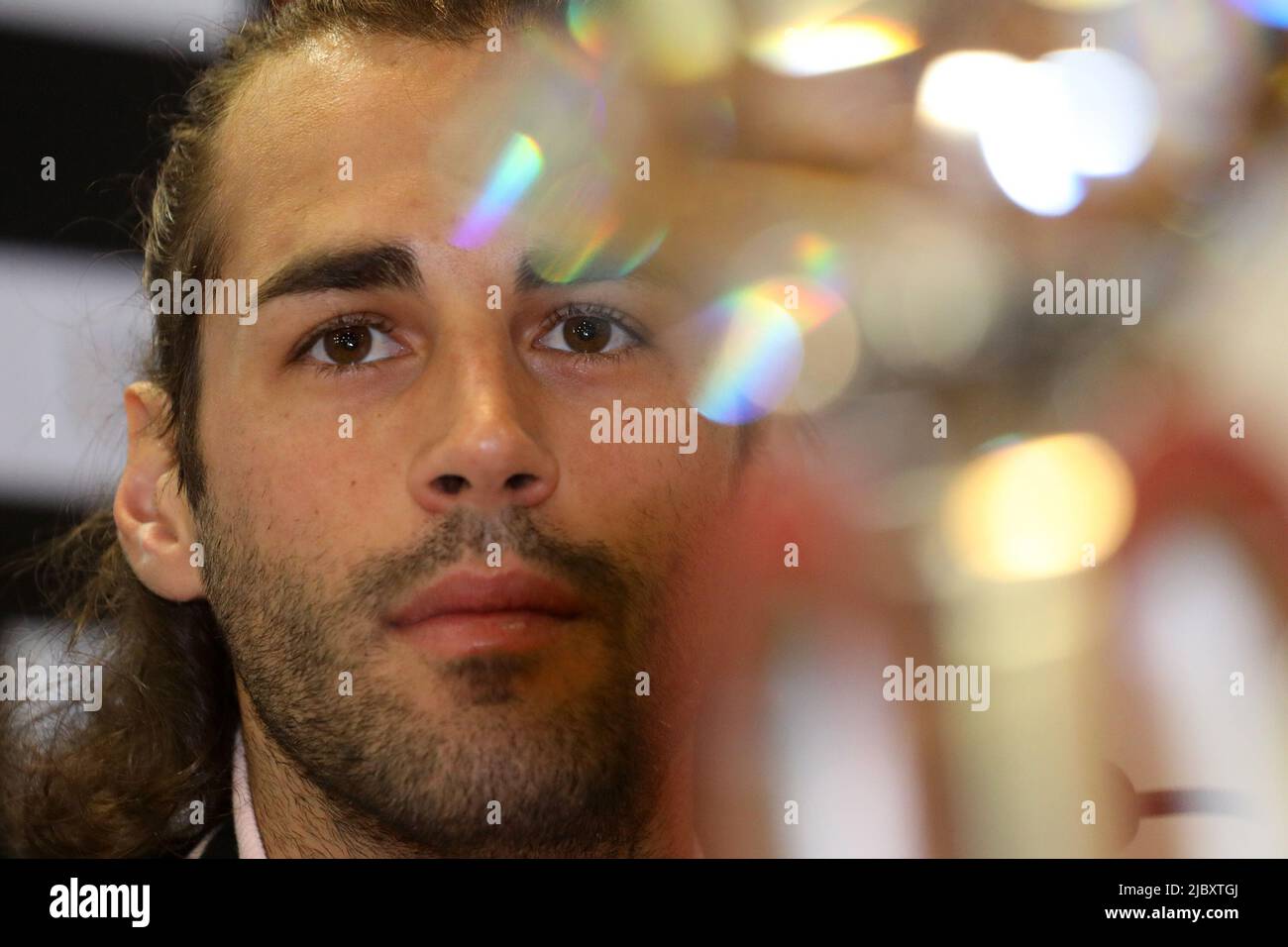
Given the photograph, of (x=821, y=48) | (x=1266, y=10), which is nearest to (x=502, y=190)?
(x=821, y=48)

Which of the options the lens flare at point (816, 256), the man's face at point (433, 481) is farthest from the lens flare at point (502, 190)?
the lens flare at point (816, 256)

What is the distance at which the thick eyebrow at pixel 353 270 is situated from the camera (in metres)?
1.27

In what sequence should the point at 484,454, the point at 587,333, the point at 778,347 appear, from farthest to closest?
the point at 778,347, the point at 587,333, the point at 484,454

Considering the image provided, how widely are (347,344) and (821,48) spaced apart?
28.8 inches

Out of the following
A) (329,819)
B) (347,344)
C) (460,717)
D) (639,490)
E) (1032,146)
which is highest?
(1032,146)

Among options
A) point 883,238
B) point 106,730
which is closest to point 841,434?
point 883,238

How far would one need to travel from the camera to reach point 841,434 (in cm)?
148

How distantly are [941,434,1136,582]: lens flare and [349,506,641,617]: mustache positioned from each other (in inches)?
20.7

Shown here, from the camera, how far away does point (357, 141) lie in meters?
Result: 1.31

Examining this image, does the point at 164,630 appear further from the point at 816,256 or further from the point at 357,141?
the point at 816,256

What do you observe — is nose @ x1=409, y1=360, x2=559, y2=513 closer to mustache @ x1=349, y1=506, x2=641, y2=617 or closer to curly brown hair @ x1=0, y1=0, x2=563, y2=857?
mustache @ x1=349, y1=506, x2=641, y2=617

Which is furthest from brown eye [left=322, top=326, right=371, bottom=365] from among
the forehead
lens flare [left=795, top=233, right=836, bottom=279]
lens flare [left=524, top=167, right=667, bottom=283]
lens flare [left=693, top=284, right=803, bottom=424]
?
lens flare [left=795, top=233, right=836, bottom=279]
